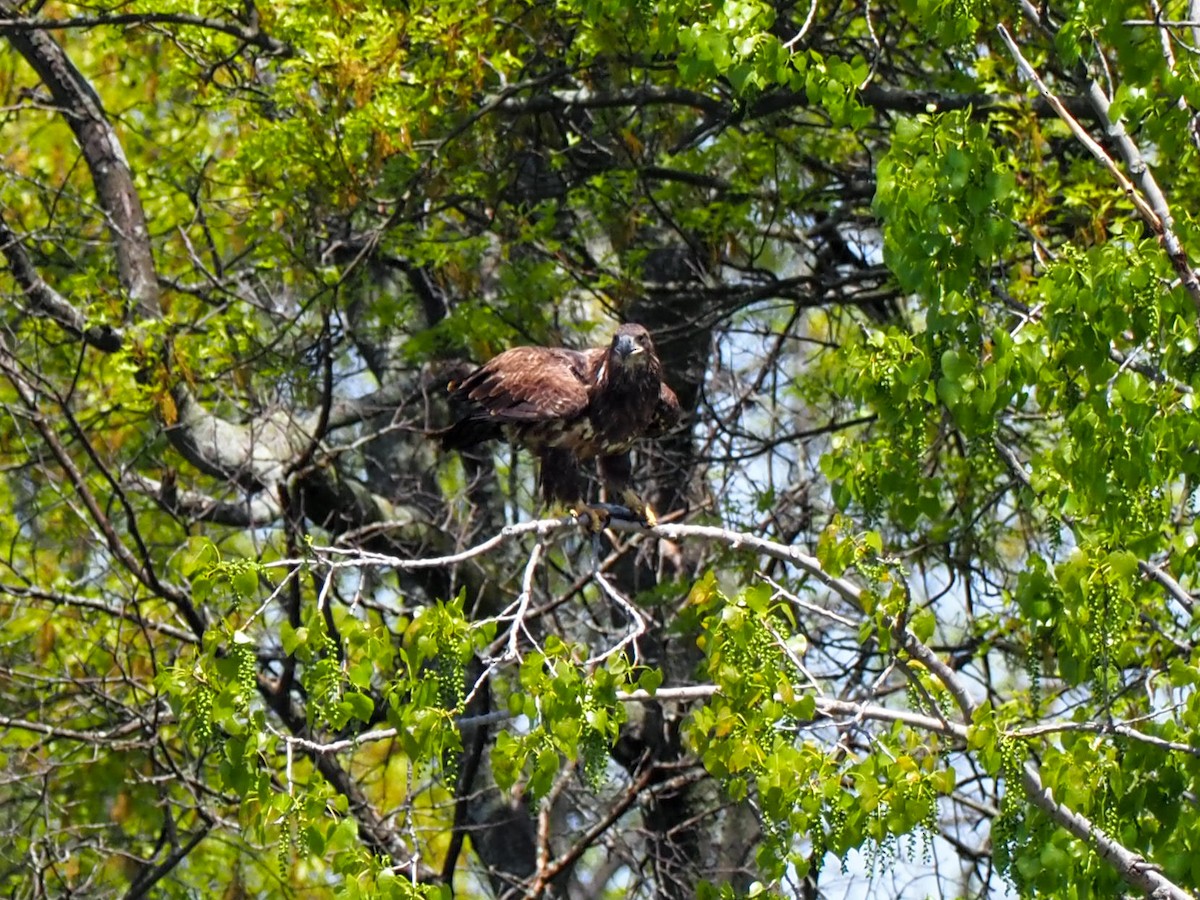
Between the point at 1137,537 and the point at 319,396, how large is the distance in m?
5.39

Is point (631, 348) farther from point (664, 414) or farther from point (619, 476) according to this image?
point (619, 476)

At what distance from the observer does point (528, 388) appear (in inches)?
268

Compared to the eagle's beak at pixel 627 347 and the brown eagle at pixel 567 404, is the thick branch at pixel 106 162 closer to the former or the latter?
the brown eagle at pixel 567 404

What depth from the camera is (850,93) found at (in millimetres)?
5297

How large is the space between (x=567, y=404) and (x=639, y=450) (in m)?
2.98

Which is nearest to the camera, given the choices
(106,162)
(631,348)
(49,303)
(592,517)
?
(592,517)

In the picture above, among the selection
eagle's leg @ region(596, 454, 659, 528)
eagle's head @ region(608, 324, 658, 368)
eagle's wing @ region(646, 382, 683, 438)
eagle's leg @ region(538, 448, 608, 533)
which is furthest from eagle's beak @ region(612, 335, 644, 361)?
eagle's leg @ region(596, 454, 659, 528)

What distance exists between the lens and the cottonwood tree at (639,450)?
4586mm

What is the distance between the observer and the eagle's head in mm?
6715

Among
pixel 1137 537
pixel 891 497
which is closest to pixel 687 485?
pixel 891 497

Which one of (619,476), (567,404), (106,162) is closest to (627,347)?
(567,404)

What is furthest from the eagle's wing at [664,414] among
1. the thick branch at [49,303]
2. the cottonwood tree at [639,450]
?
the thick branch at [49,303]

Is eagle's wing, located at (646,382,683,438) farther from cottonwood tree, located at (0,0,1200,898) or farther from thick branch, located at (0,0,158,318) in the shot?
thick branch, located at (0,0,158,318)

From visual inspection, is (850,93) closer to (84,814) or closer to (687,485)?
(687,485)
